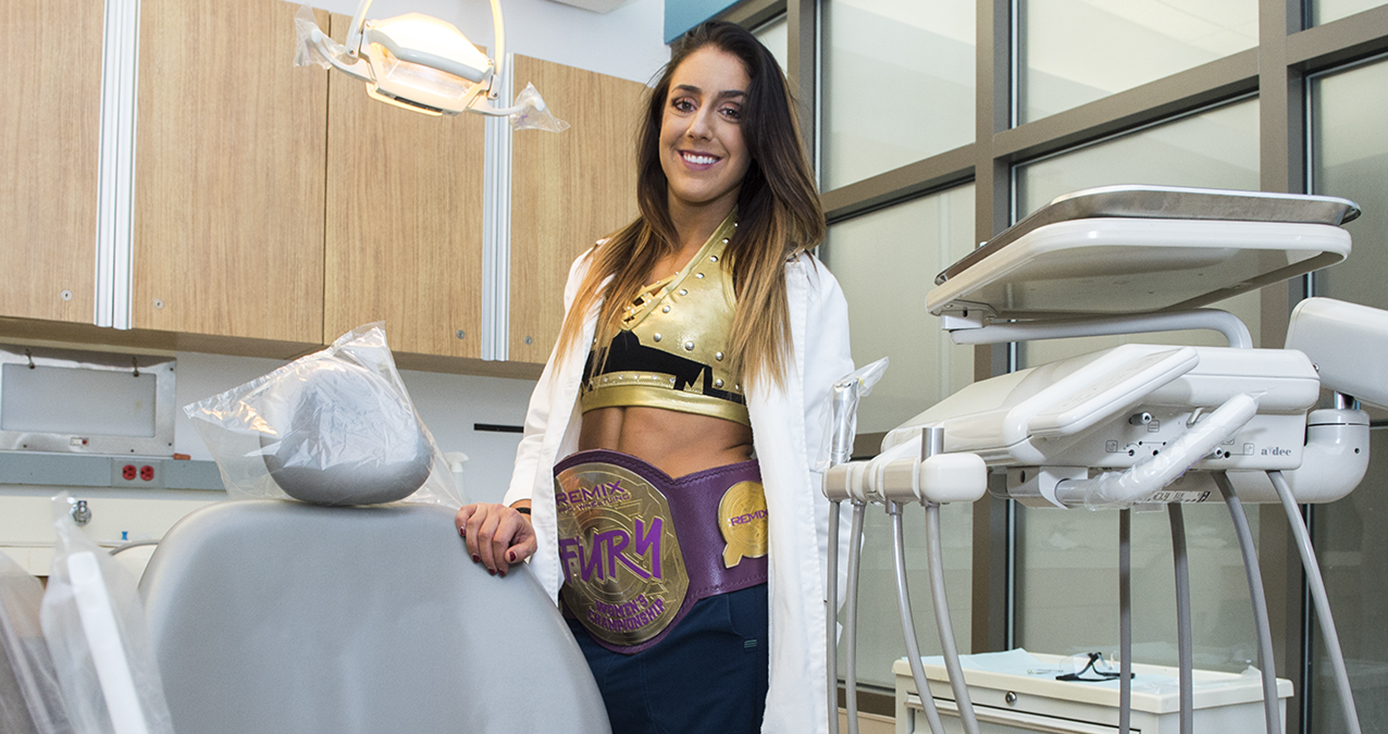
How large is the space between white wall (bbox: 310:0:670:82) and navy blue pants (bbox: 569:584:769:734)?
2436mm

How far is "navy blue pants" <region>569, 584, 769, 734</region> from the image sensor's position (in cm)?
127

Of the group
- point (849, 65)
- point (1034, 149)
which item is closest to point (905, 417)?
point (1034, 149)

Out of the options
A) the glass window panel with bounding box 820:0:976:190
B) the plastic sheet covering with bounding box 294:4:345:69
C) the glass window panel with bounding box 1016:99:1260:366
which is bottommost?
the glass window panel with bounding box 1016:99:1260:366

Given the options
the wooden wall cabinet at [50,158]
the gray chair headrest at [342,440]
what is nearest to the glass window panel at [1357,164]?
the gray chair headrest at [342,440]

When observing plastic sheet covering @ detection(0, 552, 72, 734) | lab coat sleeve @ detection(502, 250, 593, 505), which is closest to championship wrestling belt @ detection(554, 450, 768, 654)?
lab coat sleeve @ detection(502, 250, 593, 505)

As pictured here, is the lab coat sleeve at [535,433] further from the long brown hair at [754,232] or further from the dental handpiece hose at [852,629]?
the dental handpiece hose at [852,629]

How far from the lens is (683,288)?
4.68 feet

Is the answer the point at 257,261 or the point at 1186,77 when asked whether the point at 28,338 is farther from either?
the point at 1186,77

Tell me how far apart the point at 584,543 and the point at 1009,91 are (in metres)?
2.09

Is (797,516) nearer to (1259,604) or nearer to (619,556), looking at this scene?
(619,556)

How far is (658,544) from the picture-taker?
4.28 feet

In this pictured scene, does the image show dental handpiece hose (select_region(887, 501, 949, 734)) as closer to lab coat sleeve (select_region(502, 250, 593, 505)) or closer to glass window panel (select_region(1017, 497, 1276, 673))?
lab coat sleeve (select_region(502, 250, 593, 505))

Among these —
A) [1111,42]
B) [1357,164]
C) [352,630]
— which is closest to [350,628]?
[352,630]

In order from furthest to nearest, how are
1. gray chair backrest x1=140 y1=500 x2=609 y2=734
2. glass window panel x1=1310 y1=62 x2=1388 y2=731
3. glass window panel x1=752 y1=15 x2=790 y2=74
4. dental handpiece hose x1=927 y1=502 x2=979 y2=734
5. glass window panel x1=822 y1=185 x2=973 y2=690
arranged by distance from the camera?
1. glass window panel x1=752 y1=15 x2=790 y2=74
2. glass window panel x1=822 y1=185 x2=973 y2=690
3. glass window panel x1=1310 y1=62 x2=1388 y2=731
4. gray chair backrest x1=140 y1=500 x2=609 y2=734
5. dental handpiece hose x1=927 y1=502 x2=979 y2=734
